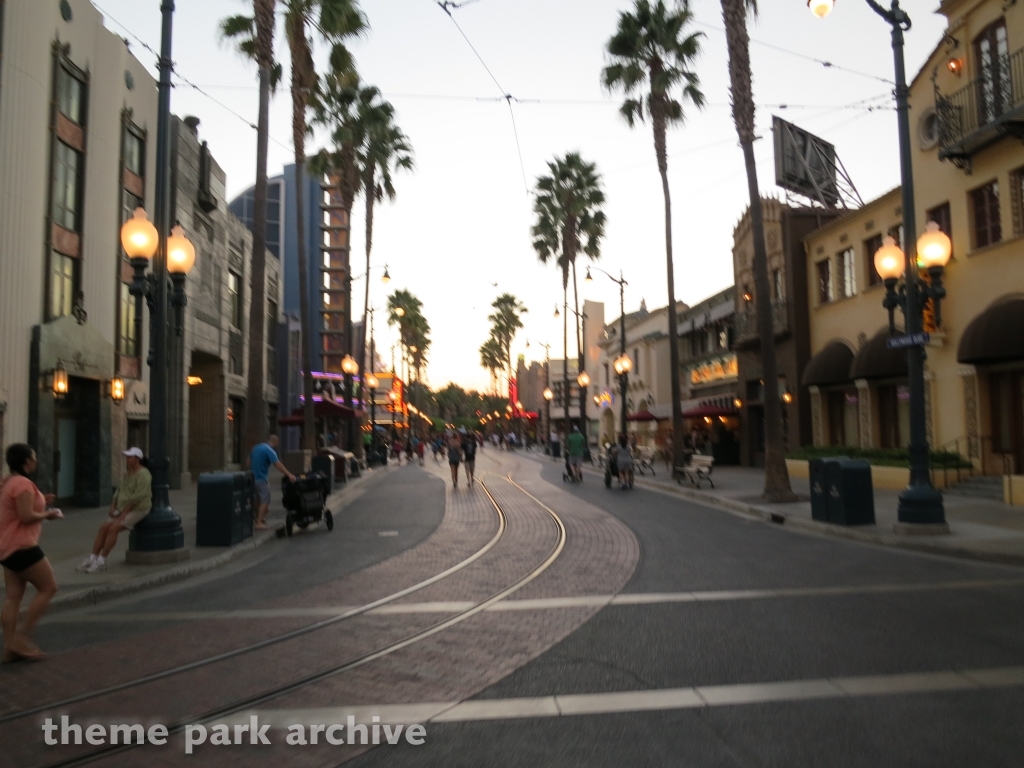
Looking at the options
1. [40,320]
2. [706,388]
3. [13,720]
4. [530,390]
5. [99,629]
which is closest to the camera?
[13,720]

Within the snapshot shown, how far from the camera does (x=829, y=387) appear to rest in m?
28.2

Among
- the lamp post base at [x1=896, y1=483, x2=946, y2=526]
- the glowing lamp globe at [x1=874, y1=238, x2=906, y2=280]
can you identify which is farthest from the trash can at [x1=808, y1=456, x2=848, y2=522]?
the glowing lamp globe at [x1=874, y1=238, x2=906, y2=280]

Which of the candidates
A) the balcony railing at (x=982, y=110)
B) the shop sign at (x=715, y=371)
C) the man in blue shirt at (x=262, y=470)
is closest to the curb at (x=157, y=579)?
the man in blue shirt at (x=262, y=470)

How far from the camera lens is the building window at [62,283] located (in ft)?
60.7

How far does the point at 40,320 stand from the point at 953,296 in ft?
71.1

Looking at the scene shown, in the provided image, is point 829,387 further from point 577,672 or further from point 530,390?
point 530,390

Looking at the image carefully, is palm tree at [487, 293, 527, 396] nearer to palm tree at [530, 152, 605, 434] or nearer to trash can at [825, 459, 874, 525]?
palm tree at [530, 152, 605, 434]

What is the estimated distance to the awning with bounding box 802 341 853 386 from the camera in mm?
26219

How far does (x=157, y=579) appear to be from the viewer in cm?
1044

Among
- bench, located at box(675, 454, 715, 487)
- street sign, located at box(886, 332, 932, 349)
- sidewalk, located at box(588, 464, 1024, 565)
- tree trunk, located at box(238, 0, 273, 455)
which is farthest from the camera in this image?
bench, located at box(675, 454, 715, 487)

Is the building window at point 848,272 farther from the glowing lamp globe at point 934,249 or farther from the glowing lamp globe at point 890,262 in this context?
the glowing lamp globe at point 934,249

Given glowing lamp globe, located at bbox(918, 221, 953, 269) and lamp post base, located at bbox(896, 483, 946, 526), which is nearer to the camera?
lamp post base, located at bbox(896, 483, 946, 526)

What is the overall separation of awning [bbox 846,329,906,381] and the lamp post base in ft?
32.8

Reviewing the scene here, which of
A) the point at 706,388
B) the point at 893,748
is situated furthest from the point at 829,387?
the point at 893,748
